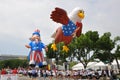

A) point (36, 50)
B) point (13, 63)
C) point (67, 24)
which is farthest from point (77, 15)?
point (13, 63)

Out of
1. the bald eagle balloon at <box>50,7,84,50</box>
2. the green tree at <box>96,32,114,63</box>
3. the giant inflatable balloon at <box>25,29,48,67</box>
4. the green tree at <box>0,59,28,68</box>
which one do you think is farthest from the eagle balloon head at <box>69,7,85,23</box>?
the green tree at <box>0,59,28,68</box>

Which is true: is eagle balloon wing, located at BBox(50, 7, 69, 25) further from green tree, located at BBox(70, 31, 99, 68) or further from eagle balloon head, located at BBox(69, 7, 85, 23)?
green tree, located at BBox(70, 31, 99, 68)

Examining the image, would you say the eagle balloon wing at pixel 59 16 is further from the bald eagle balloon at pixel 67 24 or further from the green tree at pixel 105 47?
the green tree at pixel 105 47

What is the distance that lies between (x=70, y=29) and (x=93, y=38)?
34.3m

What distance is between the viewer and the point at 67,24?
85.1 ft

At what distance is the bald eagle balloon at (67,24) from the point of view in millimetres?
25328

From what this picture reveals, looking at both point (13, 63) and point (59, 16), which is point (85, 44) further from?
point (13, 63)

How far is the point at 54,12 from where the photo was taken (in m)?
25.1

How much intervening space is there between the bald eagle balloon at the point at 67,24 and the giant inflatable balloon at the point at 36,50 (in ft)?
30.4

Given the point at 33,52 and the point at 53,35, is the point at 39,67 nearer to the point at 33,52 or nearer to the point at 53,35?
the point at 33,52

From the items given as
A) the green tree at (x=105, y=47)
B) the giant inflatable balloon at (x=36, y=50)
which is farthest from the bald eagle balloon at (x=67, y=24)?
the green tree at (x=105, y=47)

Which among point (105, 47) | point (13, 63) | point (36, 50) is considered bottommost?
point (36, 50)

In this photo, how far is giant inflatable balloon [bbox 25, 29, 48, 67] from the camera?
35.9m

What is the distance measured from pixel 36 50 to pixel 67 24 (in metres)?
10.8
